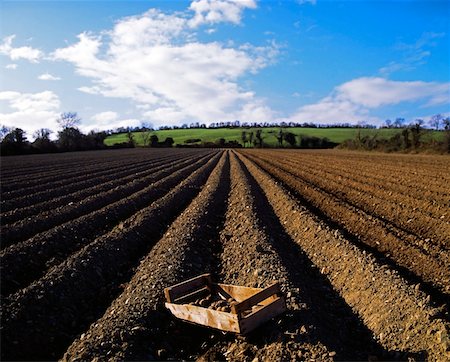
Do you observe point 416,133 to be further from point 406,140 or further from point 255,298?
point 255,298

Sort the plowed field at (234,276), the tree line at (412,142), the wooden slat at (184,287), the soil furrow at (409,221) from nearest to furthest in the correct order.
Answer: the plowed field at (234,276), the wooden slat at (184,287), the soil furrow at (409,221), the tree line at (412,142)

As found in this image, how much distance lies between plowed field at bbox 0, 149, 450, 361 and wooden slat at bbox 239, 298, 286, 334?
0.20m

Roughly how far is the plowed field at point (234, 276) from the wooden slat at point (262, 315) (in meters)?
0.20

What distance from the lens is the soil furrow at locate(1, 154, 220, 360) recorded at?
564 cm

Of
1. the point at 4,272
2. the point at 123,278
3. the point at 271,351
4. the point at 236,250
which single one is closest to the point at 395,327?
the point at 271,351

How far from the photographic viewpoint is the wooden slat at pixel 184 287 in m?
6.15

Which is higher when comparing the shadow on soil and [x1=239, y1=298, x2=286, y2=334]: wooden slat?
[x1=239, y1=298, x2=286, y2=334]: wooden slat

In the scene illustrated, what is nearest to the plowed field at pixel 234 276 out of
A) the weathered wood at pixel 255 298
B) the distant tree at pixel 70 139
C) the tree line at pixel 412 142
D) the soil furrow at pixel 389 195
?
the soil furrow at pixel 389 195

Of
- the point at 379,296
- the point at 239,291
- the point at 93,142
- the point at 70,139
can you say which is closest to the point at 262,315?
the point at 239,291

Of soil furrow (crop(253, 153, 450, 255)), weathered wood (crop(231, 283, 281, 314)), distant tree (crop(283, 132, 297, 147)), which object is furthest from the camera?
distant tree (crop(283, 132, 297, 147))

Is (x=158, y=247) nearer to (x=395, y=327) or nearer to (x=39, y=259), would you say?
(x=39, y=259)

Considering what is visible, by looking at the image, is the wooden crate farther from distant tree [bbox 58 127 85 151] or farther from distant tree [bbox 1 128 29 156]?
distant tree [bbox 58 127 85 151]

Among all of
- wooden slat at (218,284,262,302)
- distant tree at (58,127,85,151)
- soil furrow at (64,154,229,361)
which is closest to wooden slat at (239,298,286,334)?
wooden slat at (218,284,262,302)

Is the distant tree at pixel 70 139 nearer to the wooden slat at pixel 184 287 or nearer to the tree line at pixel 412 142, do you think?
the tree line at pixel 412 142
